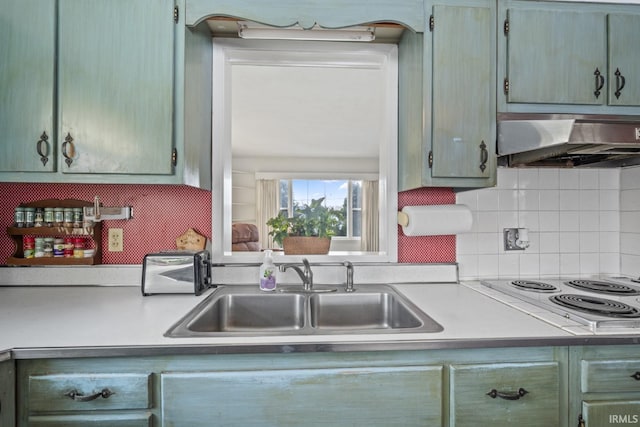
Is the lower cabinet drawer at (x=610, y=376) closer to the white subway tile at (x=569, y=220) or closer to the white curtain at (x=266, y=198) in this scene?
the white subway tile at (x=569, y=220)

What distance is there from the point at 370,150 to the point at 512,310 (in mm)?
5219

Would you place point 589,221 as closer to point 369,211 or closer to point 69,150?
point 69,150

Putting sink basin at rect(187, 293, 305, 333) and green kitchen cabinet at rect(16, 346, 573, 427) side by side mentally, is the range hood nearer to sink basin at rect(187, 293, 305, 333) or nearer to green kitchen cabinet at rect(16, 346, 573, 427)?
green kitchen cabinet at rect(16, 346, 573, 427)

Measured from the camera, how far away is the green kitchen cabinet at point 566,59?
148 cm

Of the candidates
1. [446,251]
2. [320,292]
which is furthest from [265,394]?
[446,251]

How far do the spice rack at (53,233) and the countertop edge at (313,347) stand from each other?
2.67ft

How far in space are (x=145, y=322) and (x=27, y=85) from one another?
1.00m

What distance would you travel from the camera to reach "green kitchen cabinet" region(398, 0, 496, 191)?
145 centimetres

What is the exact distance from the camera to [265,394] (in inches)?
39.5

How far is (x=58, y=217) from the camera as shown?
1.63 meters

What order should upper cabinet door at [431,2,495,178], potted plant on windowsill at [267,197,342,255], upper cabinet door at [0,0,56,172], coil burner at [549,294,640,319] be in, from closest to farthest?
coil burner at [549,294,640,319] < upper cabinet door at [0,0,56,172] < upper cabinet door at [431,2,495,178] < potted plant on windowsill at [267,197,342,255]

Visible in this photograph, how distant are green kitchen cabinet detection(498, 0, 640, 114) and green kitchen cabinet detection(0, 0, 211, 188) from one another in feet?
4.36

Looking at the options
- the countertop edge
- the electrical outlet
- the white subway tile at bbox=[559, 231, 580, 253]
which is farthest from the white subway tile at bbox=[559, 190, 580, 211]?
the electrical outlet

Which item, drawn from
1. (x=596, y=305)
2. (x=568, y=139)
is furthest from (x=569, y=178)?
(x=596, y=305)
